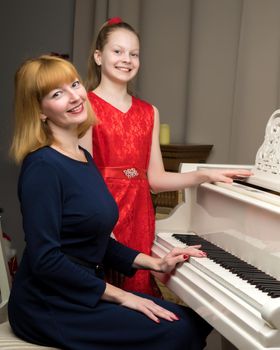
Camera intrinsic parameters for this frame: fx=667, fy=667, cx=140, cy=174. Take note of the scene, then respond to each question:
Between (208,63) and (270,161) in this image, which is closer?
(270,161)

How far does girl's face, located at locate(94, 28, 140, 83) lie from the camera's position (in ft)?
7.82

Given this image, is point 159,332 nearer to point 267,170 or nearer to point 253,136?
point 267,170

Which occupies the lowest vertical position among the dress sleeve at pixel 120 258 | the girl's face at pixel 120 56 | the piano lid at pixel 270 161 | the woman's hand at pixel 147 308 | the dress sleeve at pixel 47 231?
the woman's hand at pixel 147 308

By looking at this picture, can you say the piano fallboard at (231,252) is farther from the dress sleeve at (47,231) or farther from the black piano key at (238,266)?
the dress sleeve at (47,231)

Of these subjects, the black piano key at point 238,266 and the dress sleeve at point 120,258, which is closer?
the black piano key at point 238,266

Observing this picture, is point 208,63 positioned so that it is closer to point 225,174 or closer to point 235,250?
point 225,174

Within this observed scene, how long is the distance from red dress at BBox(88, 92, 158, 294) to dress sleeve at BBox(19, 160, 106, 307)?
599 mm

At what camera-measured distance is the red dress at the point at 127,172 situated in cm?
237

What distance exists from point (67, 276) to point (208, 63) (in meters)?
2.33

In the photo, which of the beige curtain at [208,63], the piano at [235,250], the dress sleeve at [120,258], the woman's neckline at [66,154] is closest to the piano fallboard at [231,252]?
the piano at [235,250]

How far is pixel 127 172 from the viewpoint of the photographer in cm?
239

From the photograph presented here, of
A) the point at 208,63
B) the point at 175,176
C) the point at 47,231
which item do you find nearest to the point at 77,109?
the point at 47,231

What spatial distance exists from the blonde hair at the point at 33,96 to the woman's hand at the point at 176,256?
52cm

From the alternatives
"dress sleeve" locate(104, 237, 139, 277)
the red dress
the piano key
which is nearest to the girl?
the red dress
